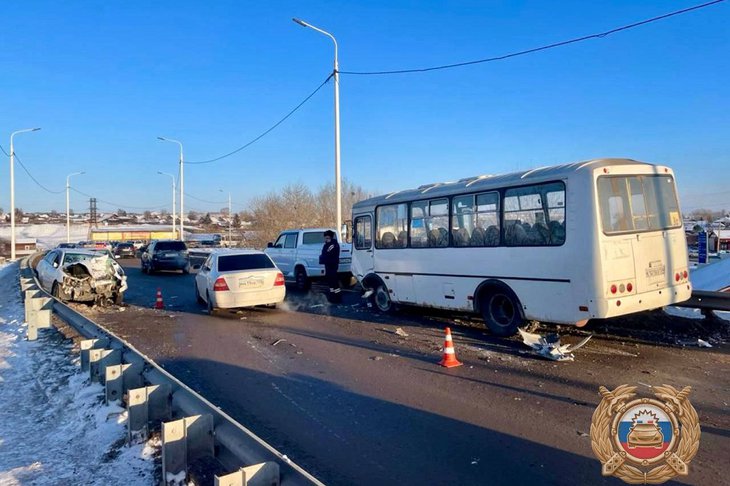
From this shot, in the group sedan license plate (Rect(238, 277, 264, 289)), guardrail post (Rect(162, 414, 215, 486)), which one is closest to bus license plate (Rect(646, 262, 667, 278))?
guardrail post (Rect(162, 414, 215, 486))

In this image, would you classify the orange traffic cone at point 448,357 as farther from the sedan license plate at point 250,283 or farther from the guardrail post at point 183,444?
the sedan license plate at point 250,283

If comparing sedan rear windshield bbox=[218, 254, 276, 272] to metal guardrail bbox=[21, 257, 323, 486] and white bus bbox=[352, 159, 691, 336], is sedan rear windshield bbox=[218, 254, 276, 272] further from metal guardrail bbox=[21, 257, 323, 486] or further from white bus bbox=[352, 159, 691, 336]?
metal guardrail bbox=[21, 257, 323, 486]

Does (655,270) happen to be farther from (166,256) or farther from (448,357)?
(166,256)

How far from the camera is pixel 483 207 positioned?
10.3 m

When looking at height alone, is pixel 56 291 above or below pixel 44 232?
below

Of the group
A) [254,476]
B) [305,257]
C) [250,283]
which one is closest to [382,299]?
[250,283]

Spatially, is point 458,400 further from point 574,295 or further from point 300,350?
point 300,350

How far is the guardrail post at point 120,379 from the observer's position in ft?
19.5

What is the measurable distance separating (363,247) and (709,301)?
7612mm

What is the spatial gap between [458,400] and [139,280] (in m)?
21.8

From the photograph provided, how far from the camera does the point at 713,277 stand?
503 inches

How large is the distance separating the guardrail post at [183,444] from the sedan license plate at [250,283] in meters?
9.31

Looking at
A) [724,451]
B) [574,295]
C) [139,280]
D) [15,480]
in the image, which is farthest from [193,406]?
[139,280]

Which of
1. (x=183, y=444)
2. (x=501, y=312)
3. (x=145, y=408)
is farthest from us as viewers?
(x=501, y=312)
